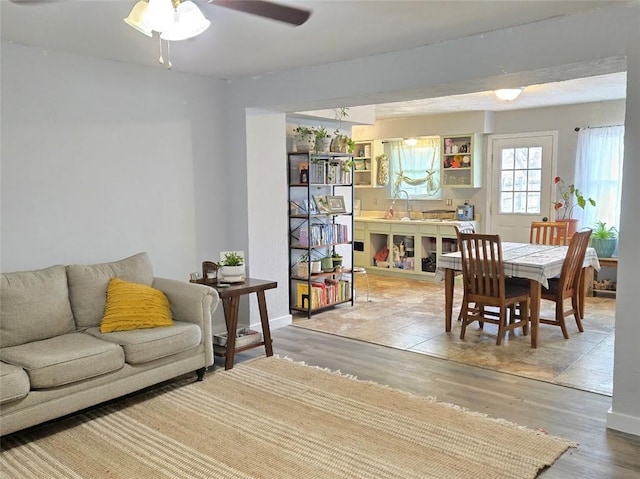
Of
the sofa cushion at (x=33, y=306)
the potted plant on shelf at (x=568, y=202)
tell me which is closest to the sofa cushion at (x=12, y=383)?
the sofa cushion at (x=33, y=306)

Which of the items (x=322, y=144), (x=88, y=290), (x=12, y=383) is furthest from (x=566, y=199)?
(x=12, y=383)

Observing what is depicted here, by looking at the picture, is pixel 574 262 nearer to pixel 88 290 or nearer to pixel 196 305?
pixel 196 305

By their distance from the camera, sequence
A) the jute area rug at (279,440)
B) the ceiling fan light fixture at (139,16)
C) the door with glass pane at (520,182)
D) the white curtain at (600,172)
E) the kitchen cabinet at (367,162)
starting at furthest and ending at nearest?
the kitchen cabinet at (367,162) → the door with glass pane at (520,182) → the white curtain at (600,172) → the jute area rug at (279,440) → the ceiling fan light fixture at (139,16)

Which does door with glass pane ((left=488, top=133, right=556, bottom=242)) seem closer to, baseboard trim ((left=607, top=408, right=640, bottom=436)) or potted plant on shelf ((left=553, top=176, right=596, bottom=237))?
potted plant on shelf ((left=553, top=176, right=596, bottom=237))

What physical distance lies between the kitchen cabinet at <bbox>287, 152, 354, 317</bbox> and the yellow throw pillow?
80.2 inches

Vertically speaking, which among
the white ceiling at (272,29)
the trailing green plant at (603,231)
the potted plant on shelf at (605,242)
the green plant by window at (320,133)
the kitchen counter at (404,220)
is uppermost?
the white ceiling at (272,29)

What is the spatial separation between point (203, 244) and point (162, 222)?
1.59ft

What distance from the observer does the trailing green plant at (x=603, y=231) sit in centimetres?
639

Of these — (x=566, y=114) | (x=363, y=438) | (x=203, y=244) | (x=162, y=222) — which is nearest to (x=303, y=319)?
(x=203, y=244)

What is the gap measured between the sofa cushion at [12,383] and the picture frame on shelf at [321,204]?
3440 mm

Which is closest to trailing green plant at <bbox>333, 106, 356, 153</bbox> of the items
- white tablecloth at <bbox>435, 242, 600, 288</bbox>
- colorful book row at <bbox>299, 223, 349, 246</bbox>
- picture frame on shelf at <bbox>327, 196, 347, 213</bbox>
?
picture frame on shelf at <bbox>327, 196, 347, 213</bbox>

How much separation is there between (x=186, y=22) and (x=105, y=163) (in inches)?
78.0

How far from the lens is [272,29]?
3.30 m

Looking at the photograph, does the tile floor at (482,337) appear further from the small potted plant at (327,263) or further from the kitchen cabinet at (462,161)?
the kitchen cabinet at (462,161)
